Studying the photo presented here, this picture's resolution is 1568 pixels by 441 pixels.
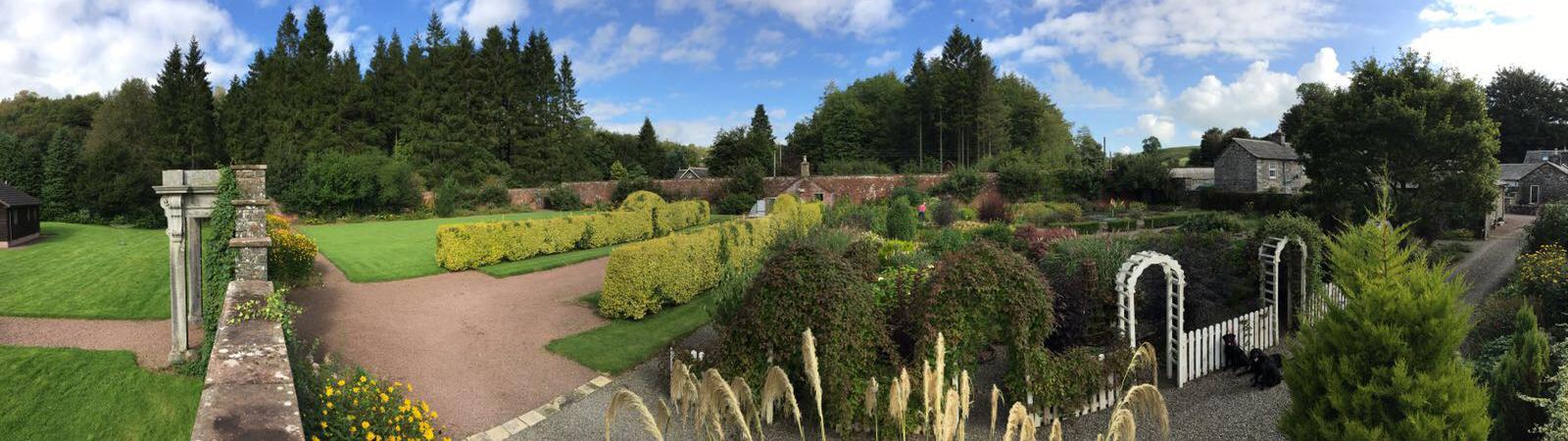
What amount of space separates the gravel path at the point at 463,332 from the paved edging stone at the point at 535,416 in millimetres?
137

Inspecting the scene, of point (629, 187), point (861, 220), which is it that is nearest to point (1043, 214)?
point (861, 220)

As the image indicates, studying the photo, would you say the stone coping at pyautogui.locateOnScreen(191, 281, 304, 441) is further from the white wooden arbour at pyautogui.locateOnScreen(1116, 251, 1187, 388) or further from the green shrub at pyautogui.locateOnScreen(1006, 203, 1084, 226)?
the green shrub at pyautogui.locateOnScreen(1006, 203, 1084, 226)

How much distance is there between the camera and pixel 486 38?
4516 cm

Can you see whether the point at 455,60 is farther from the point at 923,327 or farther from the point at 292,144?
the point at 923,327

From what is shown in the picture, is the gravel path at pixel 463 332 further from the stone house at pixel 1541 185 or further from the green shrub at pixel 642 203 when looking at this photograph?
the stone house at pixel 1541 185

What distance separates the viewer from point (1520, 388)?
5207mm

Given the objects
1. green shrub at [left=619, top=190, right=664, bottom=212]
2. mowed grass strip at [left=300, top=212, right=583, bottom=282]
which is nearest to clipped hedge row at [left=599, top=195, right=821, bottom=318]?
mowed grass strip at [left=300, top=212, right=583, bottom=282]

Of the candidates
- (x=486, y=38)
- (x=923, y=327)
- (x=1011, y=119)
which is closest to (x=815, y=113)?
(x=1011, y=119)

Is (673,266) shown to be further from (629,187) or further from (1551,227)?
(629,187)

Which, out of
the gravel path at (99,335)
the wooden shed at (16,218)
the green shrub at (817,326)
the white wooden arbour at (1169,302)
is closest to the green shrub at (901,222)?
the white wooden arbour at (1169,302)

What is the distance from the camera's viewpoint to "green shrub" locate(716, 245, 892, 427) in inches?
229

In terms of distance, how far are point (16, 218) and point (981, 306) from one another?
2193cm

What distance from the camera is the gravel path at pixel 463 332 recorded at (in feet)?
24.7

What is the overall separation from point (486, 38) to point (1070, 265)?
4400 centimetres
